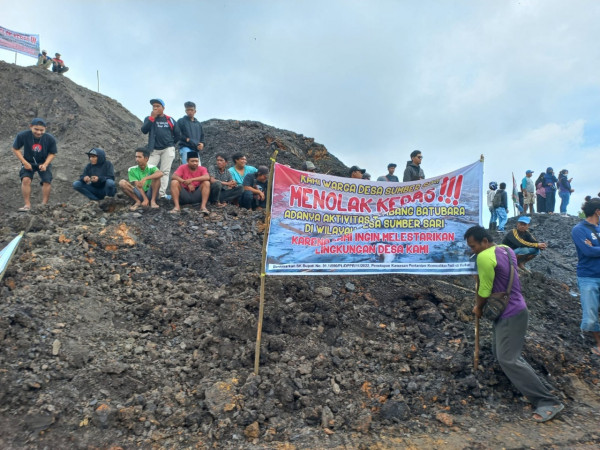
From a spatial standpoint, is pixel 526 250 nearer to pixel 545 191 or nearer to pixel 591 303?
pixel 591 303

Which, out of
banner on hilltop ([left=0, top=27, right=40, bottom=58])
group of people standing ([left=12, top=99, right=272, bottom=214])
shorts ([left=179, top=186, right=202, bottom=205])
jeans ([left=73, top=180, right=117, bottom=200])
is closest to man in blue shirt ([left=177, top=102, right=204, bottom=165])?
group of people standing ([left=12, top=99, right=272, bottom=214])

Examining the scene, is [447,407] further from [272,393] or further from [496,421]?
[272,393]

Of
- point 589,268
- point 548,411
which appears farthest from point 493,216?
point 548,411

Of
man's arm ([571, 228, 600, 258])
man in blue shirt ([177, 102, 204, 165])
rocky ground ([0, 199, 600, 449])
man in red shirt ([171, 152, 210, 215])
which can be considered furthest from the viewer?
man in blue shirt ([177, 102, 204, 165])

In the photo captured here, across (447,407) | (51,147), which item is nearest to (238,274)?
(447,407)

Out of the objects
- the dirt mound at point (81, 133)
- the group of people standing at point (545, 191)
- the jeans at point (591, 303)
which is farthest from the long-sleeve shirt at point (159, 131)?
the group of people standing at point (545, 191)

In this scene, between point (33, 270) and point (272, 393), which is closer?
point (272, 393)

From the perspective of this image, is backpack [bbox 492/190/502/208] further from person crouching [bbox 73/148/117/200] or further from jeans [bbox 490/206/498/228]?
person crouching [bbox 73/148/117/200]

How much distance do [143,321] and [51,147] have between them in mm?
4817

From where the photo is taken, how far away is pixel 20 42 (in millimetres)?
17656

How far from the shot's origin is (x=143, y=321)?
4.96 meters

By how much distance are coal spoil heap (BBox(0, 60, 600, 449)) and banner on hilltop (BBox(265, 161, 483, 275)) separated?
34.3 inches

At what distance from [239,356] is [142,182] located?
14.5ft

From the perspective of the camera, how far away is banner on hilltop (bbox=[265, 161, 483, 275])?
14.8 ft
